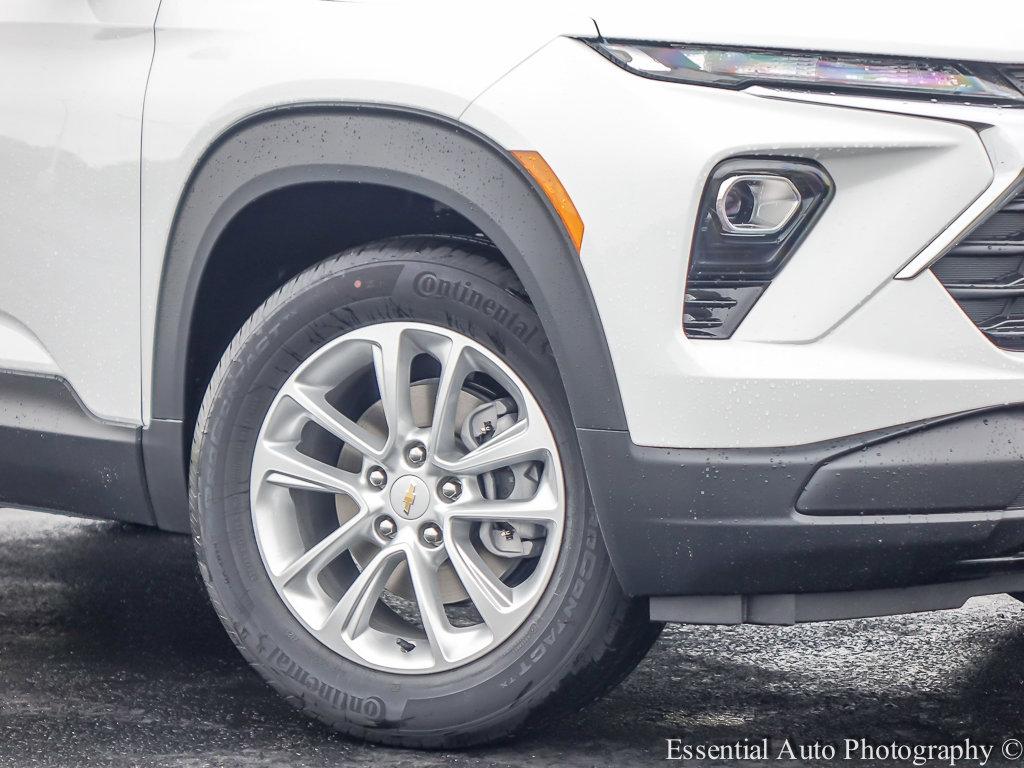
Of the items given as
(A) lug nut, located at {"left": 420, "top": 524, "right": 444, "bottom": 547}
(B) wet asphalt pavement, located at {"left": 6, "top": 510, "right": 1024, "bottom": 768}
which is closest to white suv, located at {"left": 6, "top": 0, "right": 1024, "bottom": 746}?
(A) lug nut, located at {"left": 420, "top": 524, "right": 444, "bottom": 547}

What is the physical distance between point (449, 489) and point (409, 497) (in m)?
0.07

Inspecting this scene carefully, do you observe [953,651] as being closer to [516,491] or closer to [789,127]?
[516,491]

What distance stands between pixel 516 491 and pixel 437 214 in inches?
22.0

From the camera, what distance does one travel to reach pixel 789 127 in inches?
82.1

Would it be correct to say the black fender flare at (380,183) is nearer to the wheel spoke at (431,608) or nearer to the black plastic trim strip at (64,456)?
the black plastic trim strip at (64,456)

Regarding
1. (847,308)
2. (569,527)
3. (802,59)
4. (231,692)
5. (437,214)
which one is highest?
(802,59)

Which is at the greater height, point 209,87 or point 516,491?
point 209,87

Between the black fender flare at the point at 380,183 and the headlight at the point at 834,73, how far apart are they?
0.30 m

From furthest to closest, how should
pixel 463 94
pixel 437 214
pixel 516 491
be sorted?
pixel 437 214 < pixel 516 491 < pixel 463 94

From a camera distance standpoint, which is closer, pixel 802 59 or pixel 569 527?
pixel 802 59

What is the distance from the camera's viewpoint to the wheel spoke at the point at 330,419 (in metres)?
2.52

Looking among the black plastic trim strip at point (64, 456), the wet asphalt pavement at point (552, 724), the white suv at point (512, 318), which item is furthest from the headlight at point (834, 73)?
the black plastic trim strip at point (64, 456)

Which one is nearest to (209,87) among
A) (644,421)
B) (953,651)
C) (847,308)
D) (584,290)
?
(584,290)

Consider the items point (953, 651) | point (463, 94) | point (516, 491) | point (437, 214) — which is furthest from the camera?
point (953, 651)
